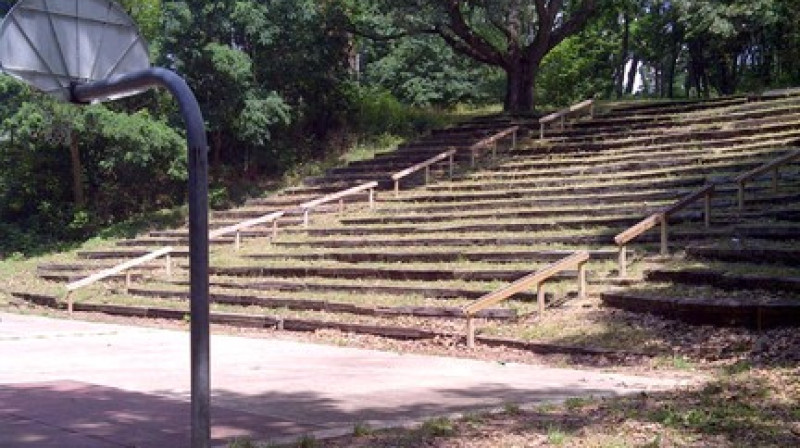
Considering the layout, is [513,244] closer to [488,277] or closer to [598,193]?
[488,277]

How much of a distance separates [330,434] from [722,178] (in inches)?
541

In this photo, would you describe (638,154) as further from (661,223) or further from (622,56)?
(622,56)

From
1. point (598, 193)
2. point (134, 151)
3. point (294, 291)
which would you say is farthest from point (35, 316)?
point (598, 193)

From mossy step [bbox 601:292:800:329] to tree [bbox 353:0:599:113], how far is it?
19904 mm

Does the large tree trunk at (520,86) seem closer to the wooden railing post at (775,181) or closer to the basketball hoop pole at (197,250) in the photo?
the wooden railing post at (775,181)

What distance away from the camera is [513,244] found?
1780 centimetres

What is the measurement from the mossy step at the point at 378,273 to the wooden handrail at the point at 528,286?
Answer: 112 cm

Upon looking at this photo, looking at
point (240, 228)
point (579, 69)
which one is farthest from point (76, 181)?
point (579, 69)

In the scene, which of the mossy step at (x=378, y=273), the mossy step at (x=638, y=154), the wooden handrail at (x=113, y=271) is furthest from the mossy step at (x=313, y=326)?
the mossy step at (x=638, y=154)

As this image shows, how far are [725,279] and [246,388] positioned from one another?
21.2 ft

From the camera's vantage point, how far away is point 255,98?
99.5 ft

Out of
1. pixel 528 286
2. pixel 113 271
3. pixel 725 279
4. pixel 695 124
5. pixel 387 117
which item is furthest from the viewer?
pixel 387 117

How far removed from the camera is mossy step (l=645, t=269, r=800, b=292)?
38.3 feet

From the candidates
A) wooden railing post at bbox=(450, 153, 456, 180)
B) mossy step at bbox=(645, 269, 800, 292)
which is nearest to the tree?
wooden railing post at bbox=(450, 153, 456, 180)
